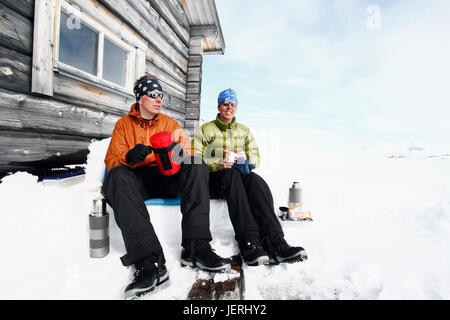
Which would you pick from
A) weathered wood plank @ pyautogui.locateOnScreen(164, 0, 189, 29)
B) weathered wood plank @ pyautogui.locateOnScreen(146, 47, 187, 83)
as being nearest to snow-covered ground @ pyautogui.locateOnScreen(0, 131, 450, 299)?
weathered wood plank @ pyautogui.locateOnScreen(146, 47, 187, 83)

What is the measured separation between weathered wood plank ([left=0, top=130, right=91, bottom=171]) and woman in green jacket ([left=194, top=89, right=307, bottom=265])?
1.51 meters

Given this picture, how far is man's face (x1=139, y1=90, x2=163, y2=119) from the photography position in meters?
2.33

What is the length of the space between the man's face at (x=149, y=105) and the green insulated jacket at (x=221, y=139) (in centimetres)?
54

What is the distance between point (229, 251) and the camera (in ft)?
6.37

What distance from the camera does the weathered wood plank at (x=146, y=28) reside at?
135 inches

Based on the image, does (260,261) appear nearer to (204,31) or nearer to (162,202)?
(162,202)

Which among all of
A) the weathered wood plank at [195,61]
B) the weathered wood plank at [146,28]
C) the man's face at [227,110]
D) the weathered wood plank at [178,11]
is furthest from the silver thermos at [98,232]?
the weathered wood plank at [195,61]

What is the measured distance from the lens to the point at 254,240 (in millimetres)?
1823

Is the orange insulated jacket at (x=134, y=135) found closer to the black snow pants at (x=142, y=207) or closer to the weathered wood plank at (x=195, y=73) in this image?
the black snow pants at (x=142, y=207)

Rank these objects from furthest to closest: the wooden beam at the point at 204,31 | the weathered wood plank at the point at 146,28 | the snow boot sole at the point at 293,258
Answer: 1. the wooden beam at the point at 204,31
2. the weathered wood plank at the point at 146,28
3. the snow boot sole at the point at 293,258

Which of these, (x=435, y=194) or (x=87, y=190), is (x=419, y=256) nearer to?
(x=435, y=194)

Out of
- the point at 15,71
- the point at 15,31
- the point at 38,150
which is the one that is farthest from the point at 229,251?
the point at 15,31
